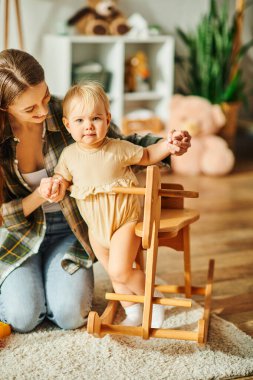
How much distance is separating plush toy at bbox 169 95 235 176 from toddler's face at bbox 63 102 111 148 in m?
2.15

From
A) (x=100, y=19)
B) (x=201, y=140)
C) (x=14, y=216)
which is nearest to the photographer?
(x=14, y=216)

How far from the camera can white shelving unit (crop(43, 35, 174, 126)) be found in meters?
3.56

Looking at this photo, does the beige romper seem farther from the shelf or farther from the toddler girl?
the shelf

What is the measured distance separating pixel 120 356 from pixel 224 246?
1043 millimetres

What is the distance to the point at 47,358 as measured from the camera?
1.65 m

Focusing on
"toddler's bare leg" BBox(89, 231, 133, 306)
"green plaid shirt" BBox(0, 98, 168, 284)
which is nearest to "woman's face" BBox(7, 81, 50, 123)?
"green plaid shirt" BBox(0, 98, 168, 284)

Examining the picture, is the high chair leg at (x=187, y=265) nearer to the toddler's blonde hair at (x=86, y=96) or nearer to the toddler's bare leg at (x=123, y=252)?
the toddler's bare leg at (x=123, y=252)

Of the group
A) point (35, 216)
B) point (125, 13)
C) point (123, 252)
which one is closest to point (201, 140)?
point (125, 13)

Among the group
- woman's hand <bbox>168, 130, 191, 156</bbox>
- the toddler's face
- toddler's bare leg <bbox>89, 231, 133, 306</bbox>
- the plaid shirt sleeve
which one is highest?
the toddler's face

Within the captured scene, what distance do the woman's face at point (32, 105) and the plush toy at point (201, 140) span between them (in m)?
Result: 2.13

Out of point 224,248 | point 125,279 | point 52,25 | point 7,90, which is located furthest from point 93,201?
point 52,25

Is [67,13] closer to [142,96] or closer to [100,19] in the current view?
[100,19]

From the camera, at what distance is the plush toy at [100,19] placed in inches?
143

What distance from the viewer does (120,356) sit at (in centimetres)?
166
